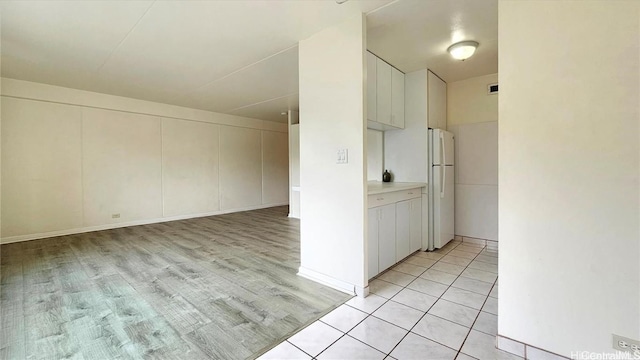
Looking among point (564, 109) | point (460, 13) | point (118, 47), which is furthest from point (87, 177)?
point (564, 109)

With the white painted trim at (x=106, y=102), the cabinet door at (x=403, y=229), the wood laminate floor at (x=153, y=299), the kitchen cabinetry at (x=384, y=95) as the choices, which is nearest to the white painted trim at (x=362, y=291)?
the wood laminate floor at (x=153, y=299)

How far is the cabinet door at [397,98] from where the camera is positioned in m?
3.45

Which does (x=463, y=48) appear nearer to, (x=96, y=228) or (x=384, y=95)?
(x=384, y=95)

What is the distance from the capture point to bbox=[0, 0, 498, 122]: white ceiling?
2.22m

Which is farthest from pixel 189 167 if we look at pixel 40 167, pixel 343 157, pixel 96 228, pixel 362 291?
pixel 362 291

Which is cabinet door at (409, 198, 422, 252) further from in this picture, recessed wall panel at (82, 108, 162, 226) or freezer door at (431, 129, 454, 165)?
recessed wall panel at (82, 108, 162, 226)

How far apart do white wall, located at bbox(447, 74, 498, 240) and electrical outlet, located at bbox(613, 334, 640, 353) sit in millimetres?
2553

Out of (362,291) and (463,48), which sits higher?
(463,48)

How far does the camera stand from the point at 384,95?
3.26m

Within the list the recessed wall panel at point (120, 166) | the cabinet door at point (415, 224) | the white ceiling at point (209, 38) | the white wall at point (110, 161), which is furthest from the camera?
the recessed wall panel at point (120, 166)

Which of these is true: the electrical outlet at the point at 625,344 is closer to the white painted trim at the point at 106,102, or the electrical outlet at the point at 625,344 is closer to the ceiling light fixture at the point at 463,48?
the ceiling light fixture at the point at 463,48

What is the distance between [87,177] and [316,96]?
4877 millimetres

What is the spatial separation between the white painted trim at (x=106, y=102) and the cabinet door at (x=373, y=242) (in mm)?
5298

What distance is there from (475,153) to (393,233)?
2.04 metres
